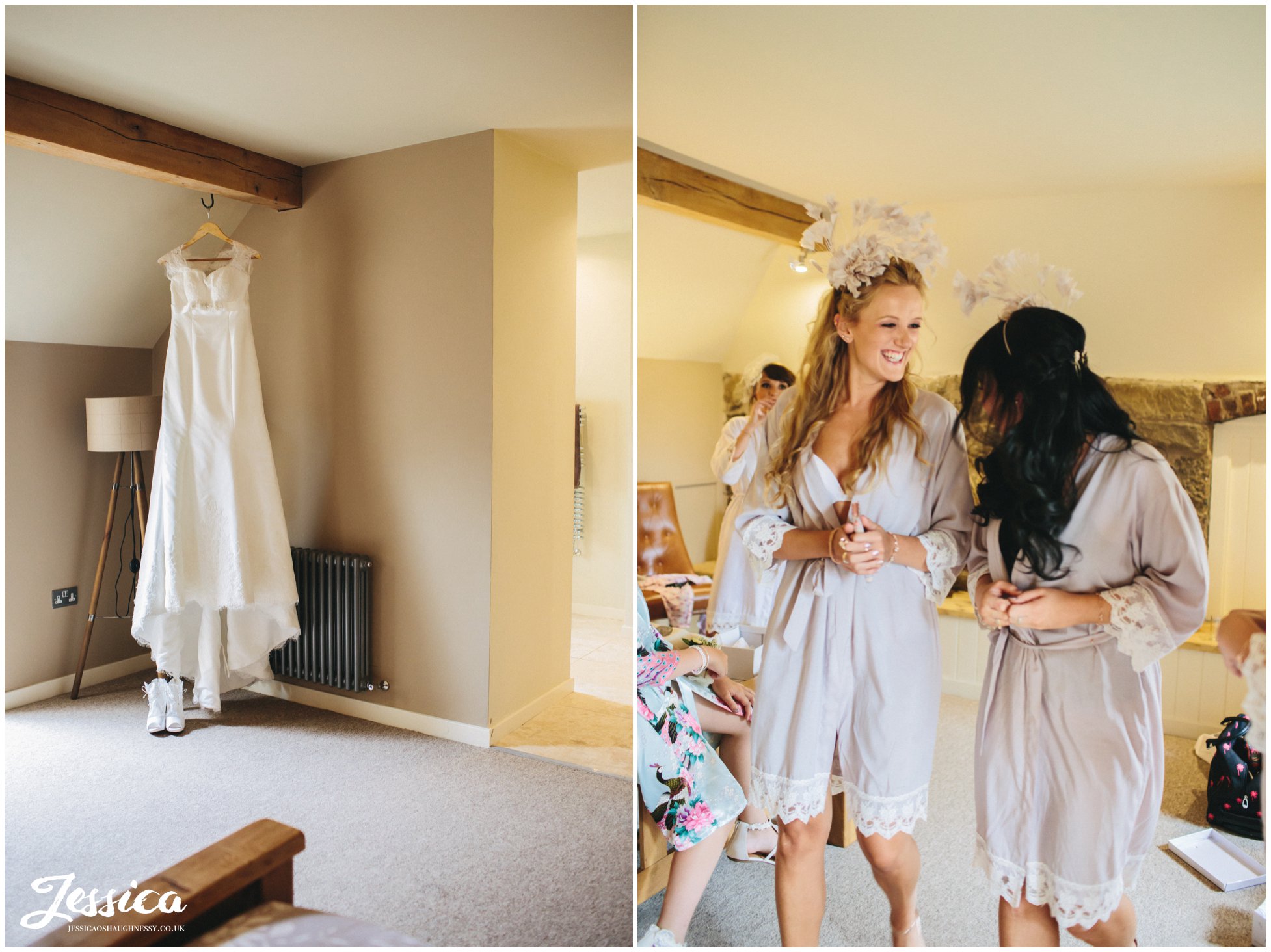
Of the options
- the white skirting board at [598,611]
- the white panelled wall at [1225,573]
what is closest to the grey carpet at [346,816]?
the white panelled wall at [1225,573]

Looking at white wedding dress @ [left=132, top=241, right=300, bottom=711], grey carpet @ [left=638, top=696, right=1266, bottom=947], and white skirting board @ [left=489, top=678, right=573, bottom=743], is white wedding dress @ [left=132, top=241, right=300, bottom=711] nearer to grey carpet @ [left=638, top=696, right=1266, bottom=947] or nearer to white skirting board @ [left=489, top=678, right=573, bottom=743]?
white skirting board @ [left=489, top=678, right=573, bottom=743]

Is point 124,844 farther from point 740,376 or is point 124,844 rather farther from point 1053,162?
point 1053,162

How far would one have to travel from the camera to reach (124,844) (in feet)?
6.92

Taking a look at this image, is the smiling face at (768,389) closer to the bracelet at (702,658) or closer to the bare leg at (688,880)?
the bracelet at (702,658)

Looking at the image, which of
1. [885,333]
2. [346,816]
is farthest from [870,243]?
[346,816]

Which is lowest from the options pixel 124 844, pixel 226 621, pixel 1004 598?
pixel 124 844

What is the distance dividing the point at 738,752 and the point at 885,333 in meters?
1.00

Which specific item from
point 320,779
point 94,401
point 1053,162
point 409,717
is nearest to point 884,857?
point 1053,162

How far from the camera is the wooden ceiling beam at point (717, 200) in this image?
3.74 feet

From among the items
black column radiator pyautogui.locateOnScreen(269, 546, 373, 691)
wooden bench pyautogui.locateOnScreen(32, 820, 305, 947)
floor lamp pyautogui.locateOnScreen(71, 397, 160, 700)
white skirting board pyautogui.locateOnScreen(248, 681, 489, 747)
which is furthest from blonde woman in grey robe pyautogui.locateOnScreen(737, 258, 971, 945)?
floor lamp pyautogui.locateOnScreen(71, 397, 160, 700)

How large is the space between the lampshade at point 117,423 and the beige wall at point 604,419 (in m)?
2.20

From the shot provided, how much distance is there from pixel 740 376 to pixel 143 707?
9.53 feet

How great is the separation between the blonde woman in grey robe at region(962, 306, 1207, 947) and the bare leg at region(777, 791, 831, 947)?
268 mm

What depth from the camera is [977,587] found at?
3.55 ft
